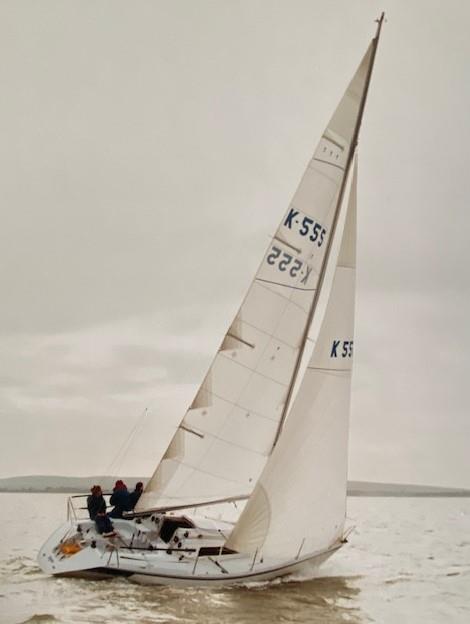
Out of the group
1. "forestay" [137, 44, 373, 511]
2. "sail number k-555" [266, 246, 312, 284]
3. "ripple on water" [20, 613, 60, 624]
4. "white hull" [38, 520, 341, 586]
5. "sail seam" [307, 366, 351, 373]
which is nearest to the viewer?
"ripple on water" [20, 613, 60, 624]

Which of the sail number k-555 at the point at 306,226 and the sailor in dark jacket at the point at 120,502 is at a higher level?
the sail number k-555 at the point at 306,226

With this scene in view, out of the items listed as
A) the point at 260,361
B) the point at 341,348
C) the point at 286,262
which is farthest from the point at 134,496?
the point at 286,262

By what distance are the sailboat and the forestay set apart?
0.02 meters

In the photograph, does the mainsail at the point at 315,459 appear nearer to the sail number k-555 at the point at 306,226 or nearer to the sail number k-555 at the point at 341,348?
the sail number k-555 at the point at 341,348

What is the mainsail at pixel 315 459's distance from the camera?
14.1 metres

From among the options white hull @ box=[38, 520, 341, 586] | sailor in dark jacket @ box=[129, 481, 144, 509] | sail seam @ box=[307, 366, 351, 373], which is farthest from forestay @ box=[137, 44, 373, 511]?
white hull @ box=[38, 520, 341, 586]

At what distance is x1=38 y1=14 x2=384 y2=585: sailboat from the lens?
14164 millimetres

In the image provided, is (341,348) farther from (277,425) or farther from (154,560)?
(154,560)

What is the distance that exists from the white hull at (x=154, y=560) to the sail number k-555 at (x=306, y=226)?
5.68 metres

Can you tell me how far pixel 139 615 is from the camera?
12.2 m

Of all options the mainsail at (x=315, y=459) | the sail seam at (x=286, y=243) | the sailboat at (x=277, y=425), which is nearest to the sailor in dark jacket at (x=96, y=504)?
the sailboat at (x=277, y=425)

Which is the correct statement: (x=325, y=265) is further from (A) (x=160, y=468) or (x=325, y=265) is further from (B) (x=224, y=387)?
(A) (x=160, y=468)

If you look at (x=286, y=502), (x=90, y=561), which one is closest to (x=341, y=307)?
(x=286, y=502)

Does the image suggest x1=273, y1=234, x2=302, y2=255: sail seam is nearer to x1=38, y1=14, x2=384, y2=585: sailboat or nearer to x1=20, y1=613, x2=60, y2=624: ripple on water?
x1=38, y1=14, x2=384, y2=585: sailboat
